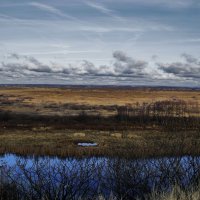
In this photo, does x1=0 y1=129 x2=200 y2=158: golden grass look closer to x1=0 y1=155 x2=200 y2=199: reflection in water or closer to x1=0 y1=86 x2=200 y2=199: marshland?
x1=0 y1=86 x2=200 y2=199: marshland

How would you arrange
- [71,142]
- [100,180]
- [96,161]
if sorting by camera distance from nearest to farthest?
[100,180], [96,161], [71,142]

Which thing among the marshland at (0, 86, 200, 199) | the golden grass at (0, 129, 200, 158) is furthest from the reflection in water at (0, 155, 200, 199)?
the golden grass at (0, 129, 200, 158)

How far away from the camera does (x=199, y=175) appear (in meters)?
16.4

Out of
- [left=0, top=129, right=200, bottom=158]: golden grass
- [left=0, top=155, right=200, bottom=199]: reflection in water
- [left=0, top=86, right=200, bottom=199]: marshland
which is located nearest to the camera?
[left=0, top=155, right=200, bottom=199]: reflection in water

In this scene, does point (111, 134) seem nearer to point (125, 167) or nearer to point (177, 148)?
point (177, 148)

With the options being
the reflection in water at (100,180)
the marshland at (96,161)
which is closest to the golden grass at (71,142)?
the marshland at (96,161)

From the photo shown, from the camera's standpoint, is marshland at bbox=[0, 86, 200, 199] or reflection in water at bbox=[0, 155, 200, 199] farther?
marshland at bbox=[0, 86, 200, 199]

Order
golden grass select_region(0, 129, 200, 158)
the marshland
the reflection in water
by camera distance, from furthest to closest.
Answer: golden grass select_region(0, 129, 200, 158) → the marshland → the reflection in water

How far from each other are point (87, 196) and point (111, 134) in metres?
31.0

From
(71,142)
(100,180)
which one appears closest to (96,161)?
(100,180)

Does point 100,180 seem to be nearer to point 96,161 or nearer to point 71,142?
point 96,161

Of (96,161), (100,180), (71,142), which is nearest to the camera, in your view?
(100,180)

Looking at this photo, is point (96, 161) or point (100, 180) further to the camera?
point (96, 161)

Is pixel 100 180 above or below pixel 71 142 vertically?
above
